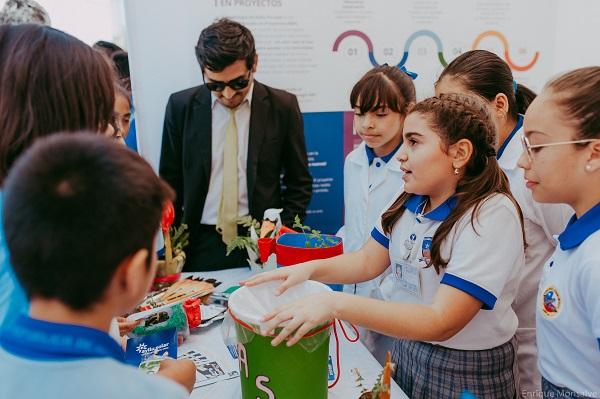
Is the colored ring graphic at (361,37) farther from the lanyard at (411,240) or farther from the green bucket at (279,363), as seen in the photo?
the green bucket at (279,363)

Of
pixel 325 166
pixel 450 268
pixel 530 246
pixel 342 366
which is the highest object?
pixel 450 268

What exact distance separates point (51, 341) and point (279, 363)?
18.1 inches

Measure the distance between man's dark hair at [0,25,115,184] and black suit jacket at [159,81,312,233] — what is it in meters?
1.40

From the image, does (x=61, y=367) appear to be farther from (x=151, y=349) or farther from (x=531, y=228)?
(x=531, y=228)

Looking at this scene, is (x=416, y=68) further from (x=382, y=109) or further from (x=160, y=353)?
(x=160, y=353)

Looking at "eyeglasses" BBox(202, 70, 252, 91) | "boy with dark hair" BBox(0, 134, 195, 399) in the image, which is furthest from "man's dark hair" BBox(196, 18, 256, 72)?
"boy with dark hair" BBox(0, 134, 195, 399)

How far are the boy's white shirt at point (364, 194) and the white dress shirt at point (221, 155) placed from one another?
568 millimetres

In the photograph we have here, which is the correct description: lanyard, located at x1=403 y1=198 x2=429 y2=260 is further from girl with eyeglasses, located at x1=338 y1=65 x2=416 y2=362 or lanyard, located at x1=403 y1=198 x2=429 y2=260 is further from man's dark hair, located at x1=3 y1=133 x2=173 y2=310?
man's dark hair, located at x1=3 y1=133 x2=173 y2=310

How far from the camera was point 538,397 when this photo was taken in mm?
1512

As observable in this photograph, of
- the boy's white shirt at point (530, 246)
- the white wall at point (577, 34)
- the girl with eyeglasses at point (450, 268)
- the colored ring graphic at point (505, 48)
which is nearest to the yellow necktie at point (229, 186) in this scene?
the girl with eyeglasses at point (450, 268)

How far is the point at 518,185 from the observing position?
5.39 ft

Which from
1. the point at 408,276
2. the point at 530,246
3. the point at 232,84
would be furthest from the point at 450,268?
the point at 232,84

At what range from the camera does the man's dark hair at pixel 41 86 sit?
3.26 ft

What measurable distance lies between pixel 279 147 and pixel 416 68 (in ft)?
3.90
